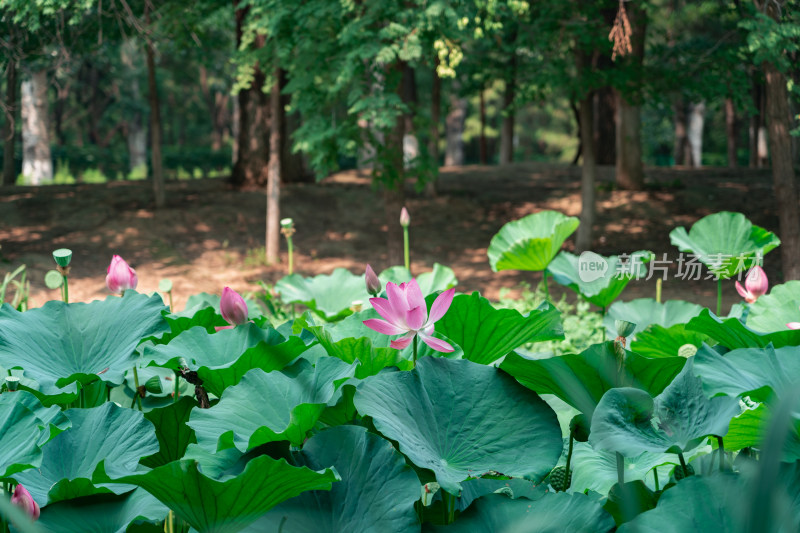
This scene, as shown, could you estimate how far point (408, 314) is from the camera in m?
1.22

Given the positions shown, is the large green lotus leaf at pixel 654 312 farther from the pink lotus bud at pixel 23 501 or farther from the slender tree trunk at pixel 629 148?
the slender tree trunk at pixel 629 148

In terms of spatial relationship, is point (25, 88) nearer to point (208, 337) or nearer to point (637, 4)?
point (637, 4)

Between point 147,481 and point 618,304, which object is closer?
point 147,481

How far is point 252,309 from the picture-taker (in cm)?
212

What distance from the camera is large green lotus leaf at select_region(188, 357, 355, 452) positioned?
104 centimetres

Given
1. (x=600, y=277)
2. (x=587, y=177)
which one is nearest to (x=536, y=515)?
(x=600, y=277)

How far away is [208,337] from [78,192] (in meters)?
11.8

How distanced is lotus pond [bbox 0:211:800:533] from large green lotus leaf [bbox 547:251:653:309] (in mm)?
963

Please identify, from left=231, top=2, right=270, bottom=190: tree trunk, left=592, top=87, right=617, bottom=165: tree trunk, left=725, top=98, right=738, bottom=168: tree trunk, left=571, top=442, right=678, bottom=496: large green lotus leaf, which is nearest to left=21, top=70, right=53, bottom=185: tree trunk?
left=231, top=2, right=270, bottom=190: tree trunk

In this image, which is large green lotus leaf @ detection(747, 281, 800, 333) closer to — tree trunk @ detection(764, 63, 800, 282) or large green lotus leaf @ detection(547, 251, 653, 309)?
large green lotus leaf @ detection(547, 251, 653, 309)

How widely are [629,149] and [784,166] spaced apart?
435 centimetres

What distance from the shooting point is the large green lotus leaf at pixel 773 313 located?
1.72m

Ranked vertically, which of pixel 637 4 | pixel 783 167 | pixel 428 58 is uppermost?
pixel 637 4

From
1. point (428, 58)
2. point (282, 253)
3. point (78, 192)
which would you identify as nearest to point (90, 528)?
Result: point (428, 58)
